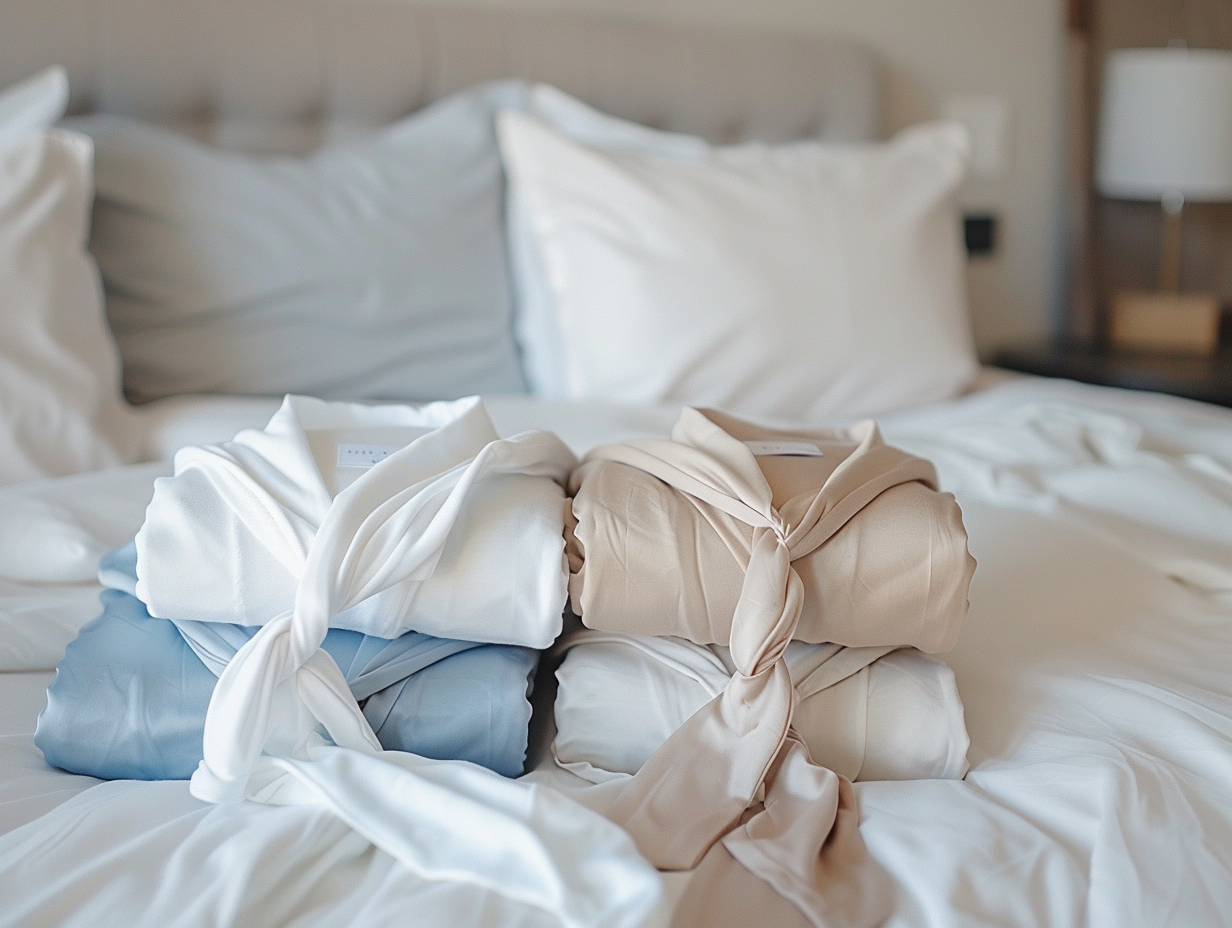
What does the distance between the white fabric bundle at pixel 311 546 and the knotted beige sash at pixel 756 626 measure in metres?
0.04

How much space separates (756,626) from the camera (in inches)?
26.2

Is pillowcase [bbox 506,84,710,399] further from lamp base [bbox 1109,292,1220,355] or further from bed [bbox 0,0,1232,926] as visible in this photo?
lamp base [bbox 1109,292,1220,355]

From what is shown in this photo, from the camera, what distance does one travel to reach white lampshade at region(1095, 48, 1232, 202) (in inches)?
83.6

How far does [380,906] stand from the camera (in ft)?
1.82

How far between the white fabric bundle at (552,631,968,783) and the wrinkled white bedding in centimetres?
3

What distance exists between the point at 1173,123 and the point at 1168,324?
0.41m

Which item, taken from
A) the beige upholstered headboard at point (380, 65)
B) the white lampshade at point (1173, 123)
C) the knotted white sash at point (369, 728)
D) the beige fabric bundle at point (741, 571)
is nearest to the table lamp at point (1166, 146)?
the white lampshade at point (1173, 123)

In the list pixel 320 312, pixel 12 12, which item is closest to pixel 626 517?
pixel 320 312

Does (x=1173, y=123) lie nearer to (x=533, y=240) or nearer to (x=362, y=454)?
(x=533, y=240)

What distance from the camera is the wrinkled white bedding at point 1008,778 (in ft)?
1.86

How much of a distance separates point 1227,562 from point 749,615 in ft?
2.18

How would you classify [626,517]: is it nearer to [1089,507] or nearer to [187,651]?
[187,651]

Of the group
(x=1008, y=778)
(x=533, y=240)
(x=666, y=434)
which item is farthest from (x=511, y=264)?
(x=1008, y=778)

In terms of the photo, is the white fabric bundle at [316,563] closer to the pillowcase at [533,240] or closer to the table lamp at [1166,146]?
the pillowcase at [533,240]
